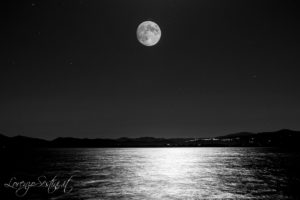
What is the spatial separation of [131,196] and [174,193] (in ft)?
22.9

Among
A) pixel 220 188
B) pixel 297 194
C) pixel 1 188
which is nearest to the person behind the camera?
pixel 297 194

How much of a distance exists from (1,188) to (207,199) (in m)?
33.2

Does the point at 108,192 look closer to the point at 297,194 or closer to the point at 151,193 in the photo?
the point at 151,193

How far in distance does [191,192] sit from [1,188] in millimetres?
31096

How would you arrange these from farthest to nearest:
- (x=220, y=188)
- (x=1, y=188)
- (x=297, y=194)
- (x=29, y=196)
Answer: (x=220, y=188), (x=1, y=188), (x=297, y=194), (x=29, y=196)

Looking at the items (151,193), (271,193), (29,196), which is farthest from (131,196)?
(271,193)

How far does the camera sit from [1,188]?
4438cm

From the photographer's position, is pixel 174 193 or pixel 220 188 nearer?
pixel 174 193

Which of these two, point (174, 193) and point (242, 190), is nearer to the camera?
point (174, 193)

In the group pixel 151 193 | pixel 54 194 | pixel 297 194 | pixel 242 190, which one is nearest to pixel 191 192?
pixel 151 193

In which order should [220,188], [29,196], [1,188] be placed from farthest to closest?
[220,188] → [1,188] → [29,196]

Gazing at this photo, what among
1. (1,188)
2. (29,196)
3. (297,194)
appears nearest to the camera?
(29,196)

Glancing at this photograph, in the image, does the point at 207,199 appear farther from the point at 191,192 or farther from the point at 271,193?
the point at 271,193

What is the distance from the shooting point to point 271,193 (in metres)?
42.8
